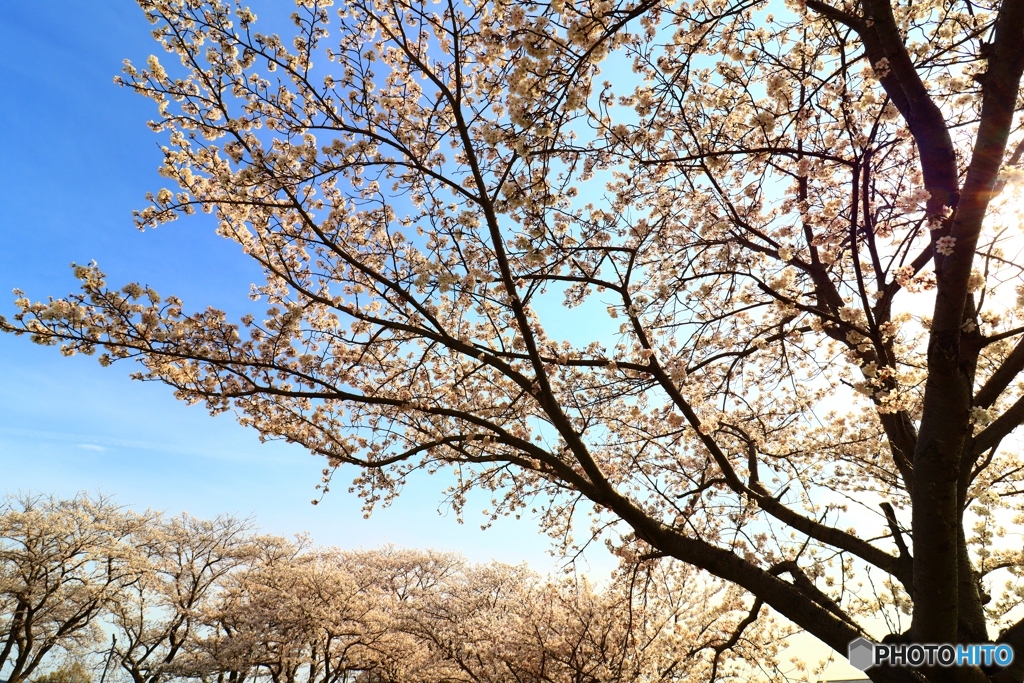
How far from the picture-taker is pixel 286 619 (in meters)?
16.6

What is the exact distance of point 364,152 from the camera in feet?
15.4

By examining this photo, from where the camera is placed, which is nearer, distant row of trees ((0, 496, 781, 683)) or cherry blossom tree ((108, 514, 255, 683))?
distant row of trees ((0, 496, 781, 683))

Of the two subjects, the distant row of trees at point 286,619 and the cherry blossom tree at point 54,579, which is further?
the cherry blossom tree at point 54,579

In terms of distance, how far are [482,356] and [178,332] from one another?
10.1 feet

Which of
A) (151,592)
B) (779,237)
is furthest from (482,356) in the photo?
(151,592)

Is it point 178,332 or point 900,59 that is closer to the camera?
point 900,59

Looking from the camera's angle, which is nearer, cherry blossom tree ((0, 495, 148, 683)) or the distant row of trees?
the distant row of trees

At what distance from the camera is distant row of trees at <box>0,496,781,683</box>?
31.0 feet

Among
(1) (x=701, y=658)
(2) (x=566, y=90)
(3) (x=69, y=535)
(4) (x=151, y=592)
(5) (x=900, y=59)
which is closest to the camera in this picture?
(5) (x=900, y=59)

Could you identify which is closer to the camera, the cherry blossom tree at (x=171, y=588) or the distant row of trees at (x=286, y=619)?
the distant row of trees at (x=286, y=619)

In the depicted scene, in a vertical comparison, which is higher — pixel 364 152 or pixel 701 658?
pixel 364 152

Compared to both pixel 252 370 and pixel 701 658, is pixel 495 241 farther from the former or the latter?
pixel 701 658

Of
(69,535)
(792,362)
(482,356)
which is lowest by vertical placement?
(69,535)

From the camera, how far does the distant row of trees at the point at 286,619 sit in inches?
372
